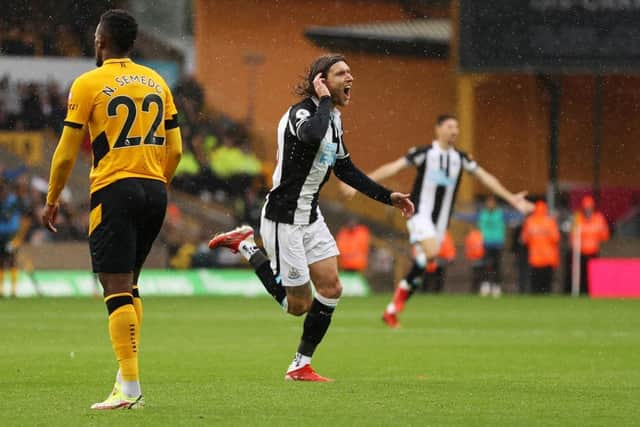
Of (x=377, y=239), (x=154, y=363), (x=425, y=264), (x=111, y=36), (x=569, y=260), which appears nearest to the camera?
(x=111, y=36)

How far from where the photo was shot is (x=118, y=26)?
317 inches

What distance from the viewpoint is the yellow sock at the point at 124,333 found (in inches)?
313

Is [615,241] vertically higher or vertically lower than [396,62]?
lower

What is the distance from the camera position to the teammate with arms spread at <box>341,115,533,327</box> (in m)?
16.8

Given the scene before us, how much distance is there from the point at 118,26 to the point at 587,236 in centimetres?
2135

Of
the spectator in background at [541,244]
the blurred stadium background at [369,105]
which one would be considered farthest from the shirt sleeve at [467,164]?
the spectator in background at [541,244]

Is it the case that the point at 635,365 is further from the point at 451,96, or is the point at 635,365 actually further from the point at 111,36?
the point at 451,96

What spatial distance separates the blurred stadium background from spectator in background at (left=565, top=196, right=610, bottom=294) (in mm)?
675

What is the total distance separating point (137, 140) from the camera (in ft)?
26.5

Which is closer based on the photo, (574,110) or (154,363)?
(154,363)

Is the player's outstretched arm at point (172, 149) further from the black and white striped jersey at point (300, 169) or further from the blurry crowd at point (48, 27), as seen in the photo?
the blurry crowd at point (48, 27)

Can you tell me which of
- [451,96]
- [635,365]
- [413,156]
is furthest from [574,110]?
[635,365]

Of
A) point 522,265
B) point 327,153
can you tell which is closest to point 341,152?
point 327,153

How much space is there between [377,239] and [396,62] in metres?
10.9
